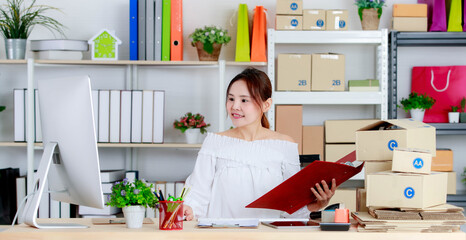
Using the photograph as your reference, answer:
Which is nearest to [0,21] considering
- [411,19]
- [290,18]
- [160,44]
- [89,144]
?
[160,44]

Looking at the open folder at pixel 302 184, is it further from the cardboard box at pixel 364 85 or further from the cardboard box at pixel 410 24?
the cardboard box at pixel 410 24

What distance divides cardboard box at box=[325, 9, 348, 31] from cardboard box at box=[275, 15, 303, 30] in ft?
0.52

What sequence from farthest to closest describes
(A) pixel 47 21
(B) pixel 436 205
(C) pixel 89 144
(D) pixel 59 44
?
(A) pixel 47 21
(D) pixel 59 44
(B) pixel 436 205
(C) pixel 89 144

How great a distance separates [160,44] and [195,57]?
337mm

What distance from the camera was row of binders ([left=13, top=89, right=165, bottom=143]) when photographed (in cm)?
338

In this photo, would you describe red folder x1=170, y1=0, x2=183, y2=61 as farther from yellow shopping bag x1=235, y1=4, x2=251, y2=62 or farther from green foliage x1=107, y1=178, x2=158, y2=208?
green foliage x1=107, y1=178, x2=158, y2=208

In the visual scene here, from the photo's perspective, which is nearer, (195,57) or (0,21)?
(0,21)

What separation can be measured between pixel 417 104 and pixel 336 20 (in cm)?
69

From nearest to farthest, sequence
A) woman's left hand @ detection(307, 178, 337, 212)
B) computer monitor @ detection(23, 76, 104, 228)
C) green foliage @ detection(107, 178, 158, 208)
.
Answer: computer monitor @ detection(23, 76, 104, 228) < green foliage @ detection(107, 178, 158, 208) < woman's left hand @ detection(307, 178, 337, 212)

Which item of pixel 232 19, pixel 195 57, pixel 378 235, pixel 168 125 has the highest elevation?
pixel 232 19

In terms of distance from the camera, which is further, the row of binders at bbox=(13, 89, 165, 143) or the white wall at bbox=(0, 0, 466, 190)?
the white wall at bbox=(0, 0, 466, 190)

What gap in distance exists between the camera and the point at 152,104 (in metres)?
3.39

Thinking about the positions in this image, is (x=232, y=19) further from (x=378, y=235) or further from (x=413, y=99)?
(x=378, y=235)

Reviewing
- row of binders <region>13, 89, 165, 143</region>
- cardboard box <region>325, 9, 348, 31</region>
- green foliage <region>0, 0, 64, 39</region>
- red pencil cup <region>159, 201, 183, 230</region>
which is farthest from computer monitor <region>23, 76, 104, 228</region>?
cardboard box <region>325, 9, 348, 31</region>
